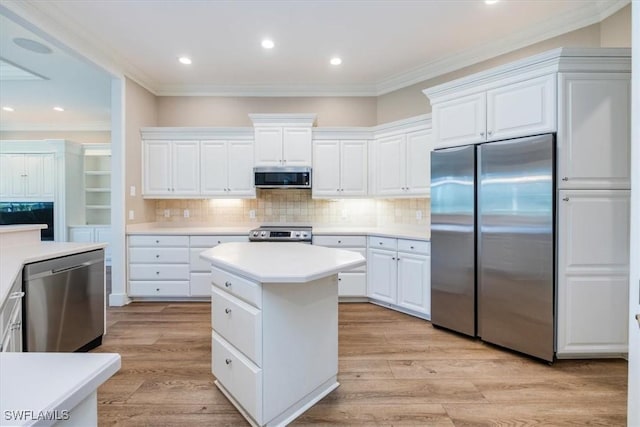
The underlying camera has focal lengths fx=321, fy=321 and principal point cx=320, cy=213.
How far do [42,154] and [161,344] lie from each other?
5.73 m

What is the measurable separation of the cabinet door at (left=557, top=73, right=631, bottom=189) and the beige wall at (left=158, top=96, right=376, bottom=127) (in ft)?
8.51

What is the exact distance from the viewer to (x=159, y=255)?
4.14 m

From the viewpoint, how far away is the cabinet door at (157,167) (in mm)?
4496

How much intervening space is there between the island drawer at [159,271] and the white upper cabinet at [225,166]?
1081 mm

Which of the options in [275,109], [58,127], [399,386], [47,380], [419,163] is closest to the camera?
[47,380]

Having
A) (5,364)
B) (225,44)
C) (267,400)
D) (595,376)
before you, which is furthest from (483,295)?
(225,44)

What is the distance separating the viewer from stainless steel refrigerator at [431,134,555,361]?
256 centimetres

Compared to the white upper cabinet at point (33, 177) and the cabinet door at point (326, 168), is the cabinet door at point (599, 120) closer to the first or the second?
the cabinet door at point (326, 168)

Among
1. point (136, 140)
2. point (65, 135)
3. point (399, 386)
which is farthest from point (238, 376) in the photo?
point (65, 135)

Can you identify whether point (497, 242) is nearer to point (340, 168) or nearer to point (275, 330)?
point (275, 330)

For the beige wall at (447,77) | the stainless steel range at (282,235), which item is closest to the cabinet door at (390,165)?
the beige wall at (447,77)

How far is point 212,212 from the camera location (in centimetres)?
484

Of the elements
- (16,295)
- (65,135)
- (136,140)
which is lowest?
(16,295)

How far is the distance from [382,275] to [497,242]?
4.97 ft
